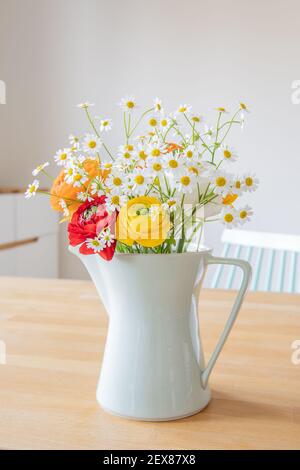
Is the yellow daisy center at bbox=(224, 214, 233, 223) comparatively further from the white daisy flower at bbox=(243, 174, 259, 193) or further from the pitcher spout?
the pitcher spout

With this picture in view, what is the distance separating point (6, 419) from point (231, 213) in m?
0.34

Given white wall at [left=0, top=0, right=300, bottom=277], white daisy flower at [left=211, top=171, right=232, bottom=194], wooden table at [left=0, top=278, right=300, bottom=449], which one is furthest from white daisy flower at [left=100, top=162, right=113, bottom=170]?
white wall at [left=0, top=0, right=300, bottom=277]

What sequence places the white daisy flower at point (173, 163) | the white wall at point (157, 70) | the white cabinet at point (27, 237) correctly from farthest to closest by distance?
the white wall at point (157, 70) → the white cabinet at point (27, 237) → the white daisy flower at point (173, 163)

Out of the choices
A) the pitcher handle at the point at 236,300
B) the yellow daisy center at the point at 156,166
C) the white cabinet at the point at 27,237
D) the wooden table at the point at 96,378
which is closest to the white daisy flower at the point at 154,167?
the yellow daisy center at the point at 156,166

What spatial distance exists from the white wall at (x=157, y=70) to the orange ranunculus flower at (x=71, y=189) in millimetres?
2633

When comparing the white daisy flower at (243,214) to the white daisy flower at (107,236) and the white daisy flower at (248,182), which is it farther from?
the white daisy flower at (107,236)

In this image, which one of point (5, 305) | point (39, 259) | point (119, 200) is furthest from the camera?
point (39, 259)

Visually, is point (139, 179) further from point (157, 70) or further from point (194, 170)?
point (157, 70)

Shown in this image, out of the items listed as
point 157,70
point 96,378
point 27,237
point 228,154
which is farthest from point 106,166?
point 157,70

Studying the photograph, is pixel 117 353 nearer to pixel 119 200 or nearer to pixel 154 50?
pixel 119 200

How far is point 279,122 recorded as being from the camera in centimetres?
304

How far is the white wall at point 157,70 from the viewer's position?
304 centimetres

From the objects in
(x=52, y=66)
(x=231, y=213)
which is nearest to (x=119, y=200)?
(x=231, y=213)

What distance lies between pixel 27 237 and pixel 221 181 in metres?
2.67
